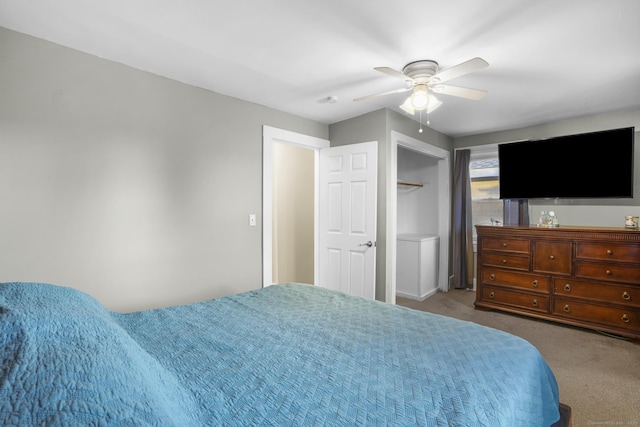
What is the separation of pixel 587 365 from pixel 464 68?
257 centimetres

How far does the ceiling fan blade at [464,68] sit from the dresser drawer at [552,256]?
237 cm

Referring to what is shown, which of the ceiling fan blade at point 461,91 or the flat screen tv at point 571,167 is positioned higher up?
the ceiling fan blade at point 461,91

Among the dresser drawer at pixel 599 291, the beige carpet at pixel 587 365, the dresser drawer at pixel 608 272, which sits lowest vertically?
the beige carpet at pixel 587 365

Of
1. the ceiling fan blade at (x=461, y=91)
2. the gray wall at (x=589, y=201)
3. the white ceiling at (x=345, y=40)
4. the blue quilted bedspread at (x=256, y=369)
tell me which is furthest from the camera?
the gray wall at (x=589, y=201)

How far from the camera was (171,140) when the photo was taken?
253 centimetres

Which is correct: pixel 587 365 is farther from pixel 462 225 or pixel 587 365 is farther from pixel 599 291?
pixel 462 225

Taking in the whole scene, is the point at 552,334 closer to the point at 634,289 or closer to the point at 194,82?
the point at 634,289

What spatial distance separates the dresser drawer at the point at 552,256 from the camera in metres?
3.27

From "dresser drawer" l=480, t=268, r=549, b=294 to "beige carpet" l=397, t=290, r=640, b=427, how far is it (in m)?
0.36

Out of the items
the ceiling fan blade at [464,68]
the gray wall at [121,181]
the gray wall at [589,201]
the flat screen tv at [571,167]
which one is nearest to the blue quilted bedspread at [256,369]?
the gray wall at [121,181]

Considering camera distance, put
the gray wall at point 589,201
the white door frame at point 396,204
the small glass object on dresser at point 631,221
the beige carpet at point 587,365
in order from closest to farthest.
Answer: the beige carpet at point 587,365 → the small glass object on dresser at point 631,221 → the gray wall at point 589,201 → the white door frame at point 396,204

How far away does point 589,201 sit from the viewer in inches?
144

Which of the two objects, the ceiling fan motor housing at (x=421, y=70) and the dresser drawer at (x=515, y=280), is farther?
the dresser drawer at (x=515, y=280)

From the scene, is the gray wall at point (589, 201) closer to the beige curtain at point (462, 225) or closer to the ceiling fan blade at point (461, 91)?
the beige curtain at point (462, 225)
